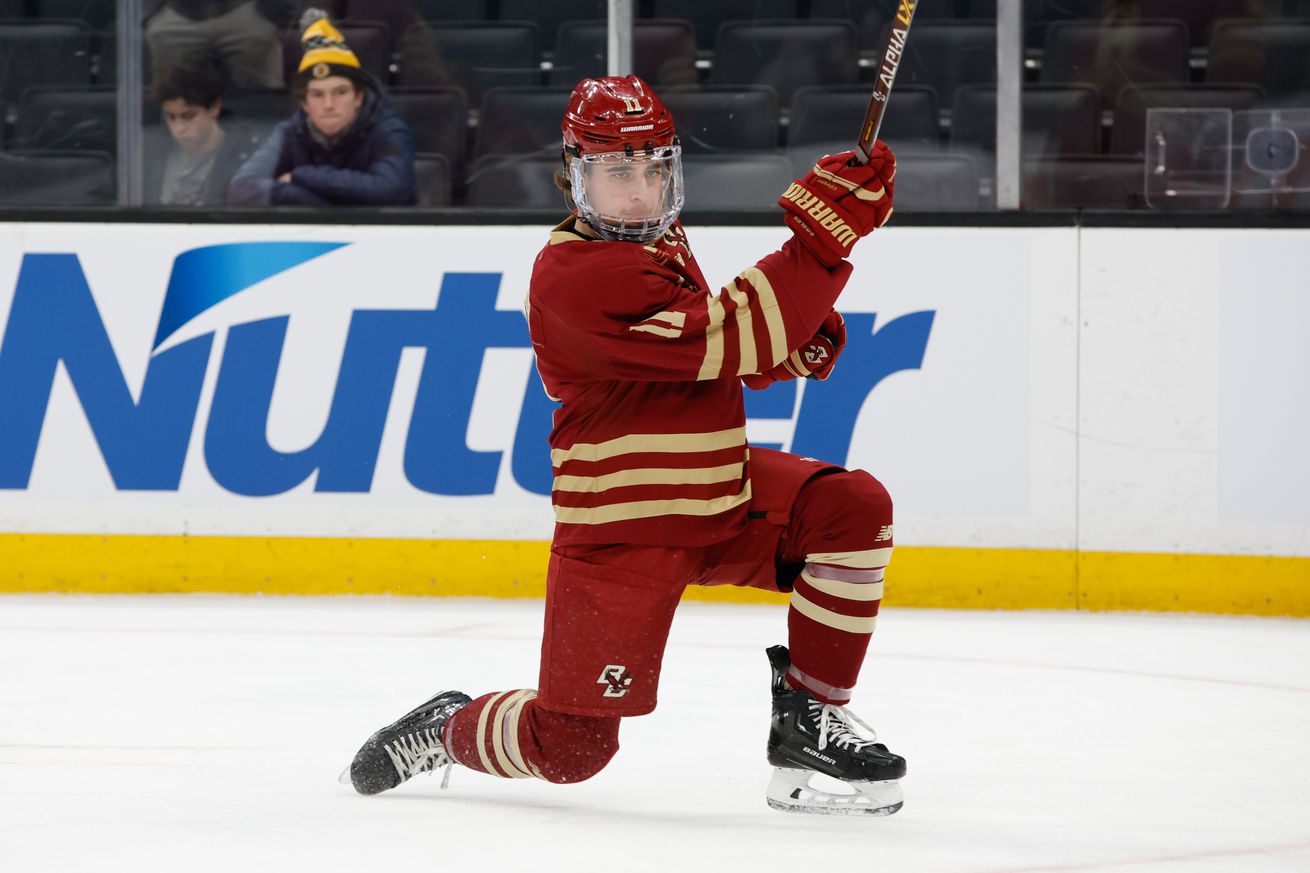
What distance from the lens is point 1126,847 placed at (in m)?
2.20

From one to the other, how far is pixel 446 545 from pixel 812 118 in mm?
1471

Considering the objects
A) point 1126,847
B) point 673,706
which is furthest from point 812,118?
point 1126,847

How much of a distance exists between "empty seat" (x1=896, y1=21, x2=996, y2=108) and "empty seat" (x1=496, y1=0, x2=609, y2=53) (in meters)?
0.85

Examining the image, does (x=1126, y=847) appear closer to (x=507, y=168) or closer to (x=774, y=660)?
(x=774, y=660)

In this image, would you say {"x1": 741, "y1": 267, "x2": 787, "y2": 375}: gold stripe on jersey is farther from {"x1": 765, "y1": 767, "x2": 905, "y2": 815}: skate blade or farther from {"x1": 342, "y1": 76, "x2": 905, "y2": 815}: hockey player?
{"x1": 765, "y1": 767, "x2": 905, "y2": 815}: skate blade

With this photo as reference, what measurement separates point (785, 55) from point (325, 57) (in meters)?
1.24

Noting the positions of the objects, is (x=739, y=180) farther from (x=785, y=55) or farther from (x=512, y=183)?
(x=512, y=183)

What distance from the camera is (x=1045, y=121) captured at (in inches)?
186

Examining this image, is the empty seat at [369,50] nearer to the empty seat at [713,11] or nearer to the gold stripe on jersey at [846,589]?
the empty seat at [713,11]

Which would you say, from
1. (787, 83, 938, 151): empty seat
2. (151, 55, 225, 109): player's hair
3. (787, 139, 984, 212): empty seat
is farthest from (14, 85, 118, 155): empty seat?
(787, 139, 984, 212): empty seat

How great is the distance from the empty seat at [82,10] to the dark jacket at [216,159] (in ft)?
1.11

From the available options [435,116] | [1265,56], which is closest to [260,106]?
[435,116]

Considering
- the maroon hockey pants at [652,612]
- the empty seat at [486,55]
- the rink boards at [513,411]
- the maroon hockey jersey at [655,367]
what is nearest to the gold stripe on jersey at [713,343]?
the maroon hockey jersey at [655,367]

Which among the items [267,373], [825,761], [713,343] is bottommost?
[267,373]
